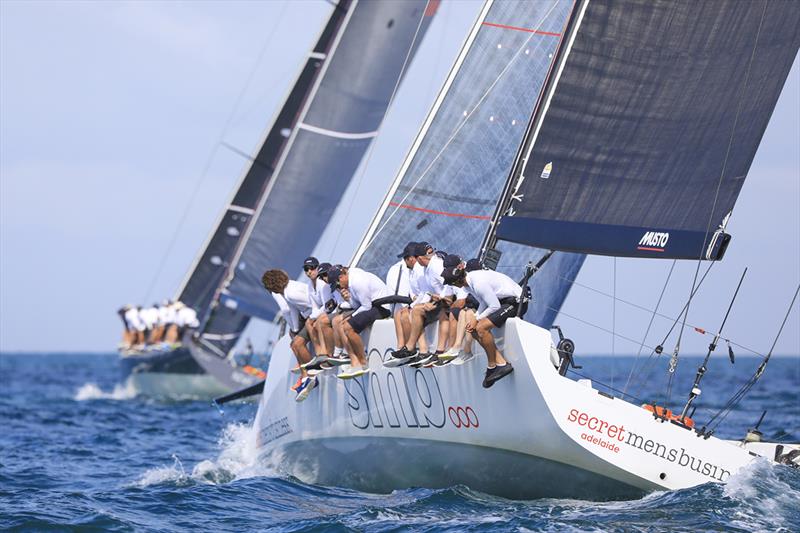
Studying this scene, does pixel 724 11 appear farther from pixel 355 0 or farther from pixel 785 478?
pixel 355 0

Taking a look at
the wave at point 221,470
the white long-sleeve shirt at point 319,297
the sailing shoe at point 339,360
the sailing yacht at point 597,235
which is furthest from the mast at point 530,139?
the wave at point 221,470

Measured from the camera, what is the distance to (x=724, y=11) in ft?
31.9

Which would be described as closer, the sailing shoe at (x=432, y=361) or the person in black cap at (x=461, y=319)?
the person in black cap at (x=461, y=319)

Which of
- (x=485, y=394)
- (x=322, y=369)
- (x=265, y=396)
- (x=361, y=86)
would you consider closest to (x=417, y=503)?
(x=485, y=394)

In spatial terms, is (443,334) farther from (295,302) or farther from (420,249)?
(295,302)

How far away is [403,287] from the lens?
34.3 feet

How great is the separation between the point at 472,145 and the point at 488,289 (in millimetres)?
3297

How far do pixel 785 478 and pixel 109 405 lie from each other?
18110mm

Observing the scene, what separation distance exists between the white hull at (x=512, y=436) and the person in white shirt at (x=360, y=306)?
0.12m

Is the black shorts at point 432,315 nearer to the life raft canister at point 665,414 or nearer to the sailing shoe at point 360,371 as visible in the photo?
the sailing shoe at point 360,371

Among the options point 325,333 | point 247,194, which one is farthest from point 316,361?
point 247,194

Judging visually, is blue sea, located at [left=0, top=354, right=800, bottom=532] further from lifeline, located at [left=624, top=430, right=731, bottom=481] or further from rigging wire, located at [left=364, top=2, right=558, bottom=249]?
rigging wire, located at [left=364, top=2, right=558, bottom=249]

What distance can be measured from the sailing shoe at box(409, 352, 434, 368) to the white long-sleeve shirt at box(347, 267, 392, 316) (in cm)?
99

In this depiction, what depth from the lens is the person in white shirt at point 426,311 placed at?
9.45 meters
